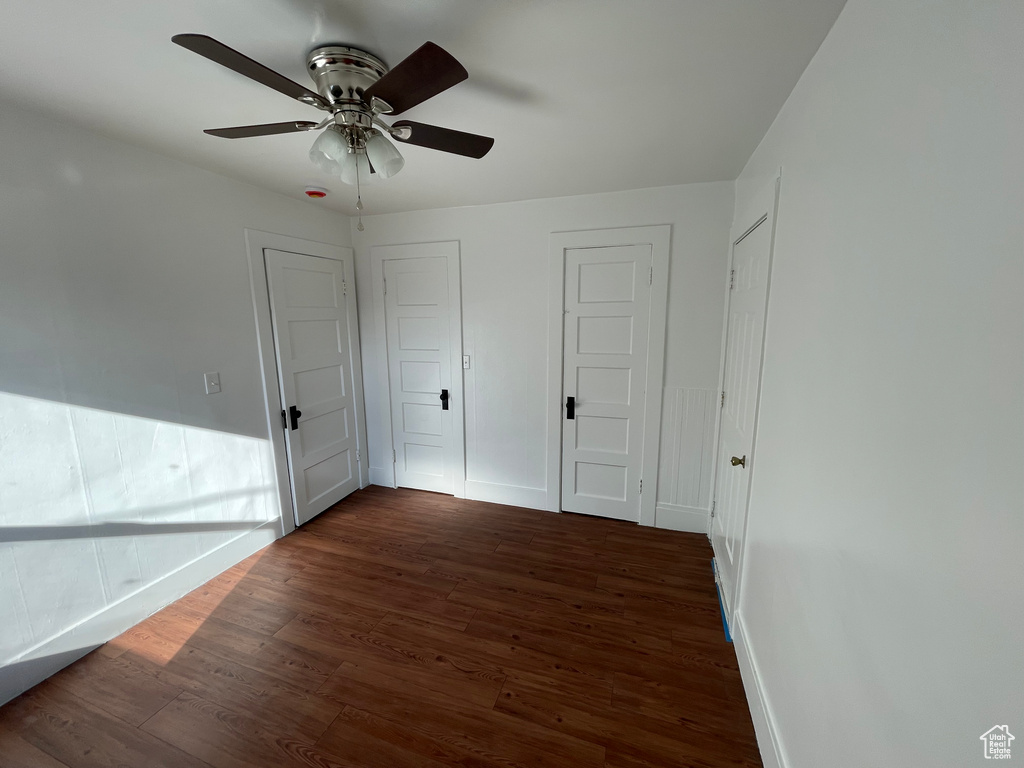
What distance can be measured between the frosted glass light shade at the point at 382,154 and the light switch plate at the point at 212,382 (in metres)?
1.72

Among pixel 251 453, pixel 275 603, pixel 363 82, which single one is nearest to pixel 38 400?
pixel 251 453

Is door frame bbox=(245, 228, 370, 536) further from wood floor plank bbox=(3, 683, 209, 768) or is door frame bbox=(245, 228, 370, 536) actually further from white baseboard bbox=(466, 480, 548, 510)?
white baseboard bbox=(466, 480, 548, 510)

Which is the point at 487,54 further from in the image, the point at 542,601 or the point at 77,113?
the point at 542,601

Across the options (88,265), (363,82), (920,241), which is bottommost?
(920,241)

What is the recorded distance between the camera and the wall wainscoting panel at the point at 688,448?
104 inches

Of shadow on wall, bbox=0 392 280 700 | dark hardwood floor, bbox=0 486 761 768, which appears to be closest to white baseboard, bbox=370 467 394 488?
dark hardwood floor, bbox=0 486 761 768

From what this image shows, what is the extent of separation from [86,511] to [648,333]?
3218 millimetres

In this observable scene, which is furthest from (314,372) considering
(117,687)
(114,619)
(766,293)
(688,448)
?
(766,293)

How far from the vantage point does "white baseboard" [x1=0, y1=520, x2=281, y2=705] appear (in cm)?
162

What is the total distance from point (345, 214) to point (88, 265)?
1784 mm

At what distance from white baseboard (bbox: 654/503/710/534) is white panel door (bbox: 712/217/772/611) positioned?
23 centimetres

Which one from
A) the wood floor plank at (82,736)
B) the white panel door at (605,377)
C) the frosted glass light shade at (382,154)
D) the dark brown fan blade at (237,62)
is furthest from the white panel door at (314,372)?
the white panel door at (605,377)

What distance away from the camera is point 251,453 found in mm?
2564

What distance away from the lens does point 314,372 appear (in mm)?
2990
